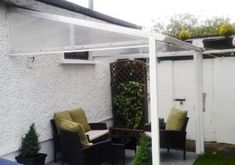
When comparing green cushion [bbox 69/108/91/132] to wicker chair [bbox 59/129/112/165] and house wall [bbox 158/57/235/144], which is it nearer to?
wicker chair [bbox 59/129/112/165]

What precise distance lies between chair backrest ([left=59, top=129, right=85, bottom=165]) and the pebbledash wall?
3.55ft

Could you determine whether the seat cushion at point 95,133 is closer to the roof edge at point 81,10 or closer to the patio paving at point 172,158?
the patio paving at point 172,158

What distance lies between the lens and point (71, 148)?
7.66 meters

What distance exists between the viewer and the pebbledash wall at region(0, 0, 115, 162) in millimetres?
7488

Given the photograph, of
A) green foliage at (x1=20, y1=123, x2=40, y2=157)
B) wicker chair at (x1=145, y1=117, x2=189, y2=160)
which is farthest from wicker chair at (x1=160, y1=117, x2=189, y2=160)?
green foliage at (x1=20, y1=123, x2=40, y2=157)

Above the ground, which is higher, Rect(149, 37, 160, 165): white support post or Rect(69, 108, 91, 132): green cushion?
Rect(149, 37, 160, 165): white support post

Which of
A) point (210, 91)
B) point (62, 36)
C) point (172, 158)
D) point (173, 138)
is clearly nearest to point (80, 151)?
point (62, 36)

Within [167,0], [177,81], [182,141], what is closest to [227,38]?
[177,81]

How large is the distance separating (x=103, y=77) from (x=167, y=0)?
27174mm

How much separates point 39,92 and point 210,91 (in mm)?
6128

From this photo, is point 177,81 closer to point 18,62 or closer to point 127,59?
point 127,59

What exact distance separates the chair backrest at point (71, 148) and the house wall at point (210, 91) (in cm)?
541

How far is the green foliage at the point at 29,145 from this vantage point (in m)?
7.74

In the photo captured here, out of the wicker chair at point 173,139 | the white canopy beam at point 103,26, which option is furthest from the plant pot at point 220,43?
the white canopy beam at point 103,26
